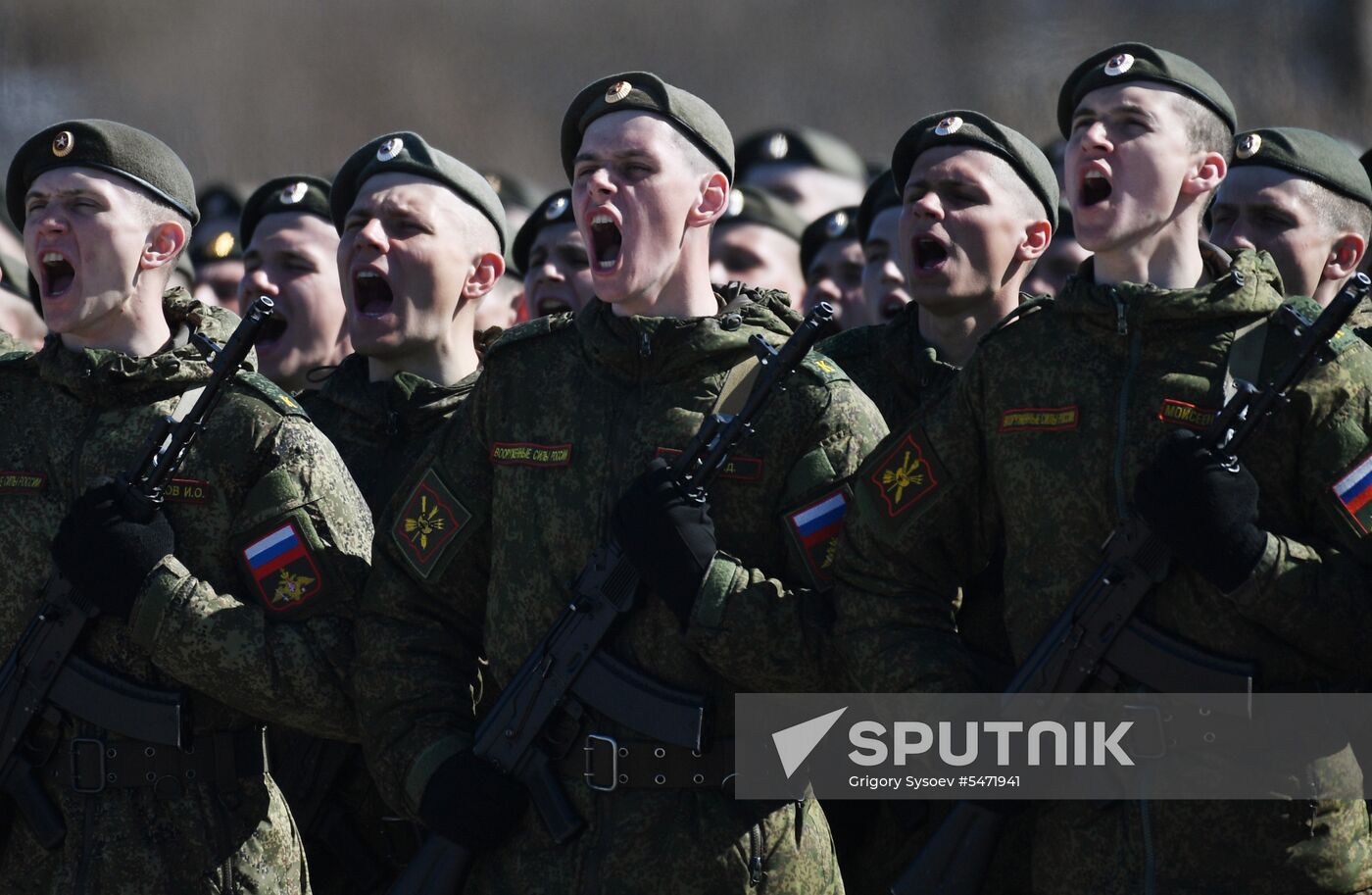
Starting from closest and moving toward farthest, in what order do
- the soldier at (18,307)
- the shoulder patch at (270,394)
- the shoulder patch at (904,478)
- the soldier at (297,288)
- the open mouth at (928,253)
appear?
the shoulder patch at (904,478) → the shoulder patch at (270,394) → the open mouth at (928,253) → the soldier at (297,288) → the soldier at (18,307)

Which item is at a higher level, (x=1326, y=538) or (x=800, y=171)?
(x=800, y=171)

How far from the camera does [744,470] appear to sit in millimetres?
5535

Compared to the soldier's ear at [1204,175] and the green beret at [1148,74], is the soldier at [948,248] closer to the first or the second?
the green beret at [1148,74]

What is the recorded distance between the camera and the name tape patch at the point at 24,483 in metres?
6.17

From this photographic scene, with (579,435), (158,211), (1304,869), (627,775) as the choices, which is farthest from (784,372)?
(158,211)

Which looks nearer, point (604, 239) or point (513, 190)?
point (604, 239)

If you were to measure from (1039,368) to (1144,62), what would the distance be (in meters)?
0.90

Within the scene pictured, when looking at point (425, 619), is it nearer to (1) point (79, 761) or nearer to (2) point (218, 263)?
(1) point (79, 761)

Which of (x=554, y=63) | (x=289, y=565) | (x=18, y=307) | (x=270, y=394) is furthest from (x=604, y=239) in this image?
(x=554, y=63)

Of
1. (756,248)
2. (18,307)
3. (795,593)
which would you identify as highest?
(756,248)

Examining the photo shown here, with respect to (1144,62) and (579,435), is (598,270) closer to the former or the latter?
(579,435)

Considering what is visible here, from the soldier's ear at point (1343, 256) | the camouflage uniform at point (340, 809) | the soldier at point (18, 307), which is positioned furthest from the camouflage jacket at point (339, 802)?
the soldier at point (18, 307)

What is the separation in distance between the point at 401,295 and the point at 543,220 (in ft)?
7.17

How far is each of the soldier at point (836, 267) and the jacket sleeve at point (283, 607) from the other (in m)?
4.91
